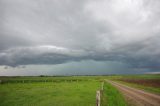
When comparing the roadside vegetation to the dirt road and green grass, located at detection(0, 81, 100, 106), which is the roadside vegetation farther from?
green grass, located at detection(0, 81, 100, 106)

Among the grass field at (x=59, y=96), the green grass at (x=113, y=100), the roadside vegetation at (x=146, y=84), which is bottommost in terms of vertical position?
the roadside vegetation at (x=146, y=84)

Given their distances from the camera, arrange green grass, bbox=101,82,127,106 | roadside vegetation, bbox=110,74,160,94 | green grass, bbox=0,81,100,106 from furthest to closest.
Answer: roadside vegetation, bbox=110,74,160,94 → green grass, bbox=0,81,100,106 → green grass, bbox=101,82,127,106

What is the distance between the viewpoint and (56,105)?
18031 millimetres

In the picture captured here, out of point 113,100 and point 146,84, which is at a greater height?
point 113,100

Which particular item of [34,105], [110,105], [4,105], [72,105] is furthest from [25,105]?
[110,105]

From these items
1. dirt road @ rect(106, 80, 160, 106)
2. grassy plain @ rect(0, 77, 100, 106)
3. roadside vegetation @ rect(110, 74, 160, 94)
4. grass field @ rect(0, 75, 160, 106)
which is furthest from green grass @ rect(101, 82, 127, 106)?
roadside vegetation @ rect(110, 74, 160, 94)

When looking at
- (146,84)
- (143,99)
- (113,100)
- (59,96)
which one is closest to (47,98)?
(59,96)

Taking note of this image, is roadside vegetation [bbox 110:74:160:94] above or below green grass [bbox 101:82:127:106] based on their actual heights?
below

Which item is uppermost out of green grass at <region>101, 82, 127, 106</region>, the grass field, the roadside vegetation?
green grass at <region>101, 82, 127, 106</region>

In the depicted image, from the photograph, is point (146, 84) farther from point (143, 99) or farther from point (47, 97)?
point (47, 97)

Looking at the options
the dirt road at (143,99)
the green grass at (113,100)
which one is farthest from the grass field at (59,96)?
the dirt road at (143,99)

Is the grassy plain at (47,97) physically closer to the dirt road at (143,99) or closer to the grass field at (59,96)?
the grass field at (59,96)

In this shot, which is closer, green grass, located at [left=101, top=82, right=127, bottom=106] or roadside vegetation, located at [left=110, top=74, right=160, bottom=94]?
green grass, located at [left=101, top=82, right=127, bottom=106]

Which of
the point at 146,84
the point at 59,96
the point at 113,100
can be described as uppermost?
the point at 113,100
